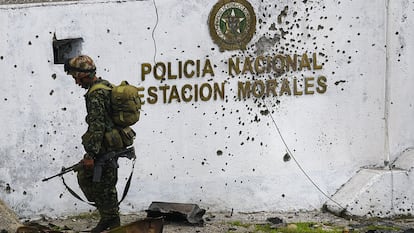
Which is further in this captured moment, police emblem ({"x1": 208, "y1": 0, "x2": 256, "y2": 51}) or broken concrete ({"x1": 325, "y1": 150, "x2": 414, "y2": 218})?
police emblem ({"x1": 208, "y1": 0, "x2": 256, "y2": 51})

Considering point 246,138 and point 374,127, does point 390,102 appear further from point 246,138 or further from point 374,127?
point 246,138

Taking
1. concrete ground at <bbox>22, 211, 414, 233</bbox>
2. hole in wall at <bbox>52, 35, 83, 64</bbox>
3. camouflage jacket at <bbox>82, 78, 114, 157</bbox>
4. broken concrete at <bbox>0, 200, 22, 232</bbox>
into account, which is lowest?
concrete ground at <bbox>22, 211, 414, 233</bbox>

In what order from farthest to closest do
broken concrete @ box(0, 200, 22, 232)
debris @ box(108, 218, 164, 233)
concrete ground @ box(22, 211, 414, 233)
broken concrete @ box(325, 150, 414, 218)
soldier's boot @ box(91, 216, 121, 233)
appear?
broken concrete @ box(325, 150, 414, 218) → concrete ground @ box(22, 211, 414, 233) → broken concrete @ box(0, 200, 22, 232) → soldier's boot @ box(91, 216, 121, 233) → debris @ box(108, 218, 164, 233)

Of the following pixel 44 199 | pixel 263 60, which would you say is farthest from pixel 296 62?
pixel 44 199

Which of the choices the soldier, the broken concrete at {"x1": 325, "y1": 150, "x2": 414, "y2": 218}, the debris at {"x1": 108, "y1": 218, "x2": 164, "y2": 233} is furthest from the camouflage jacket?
the broken concrete at {"x1": 325, "y1": 150, "x2": 414, "y2": 218}

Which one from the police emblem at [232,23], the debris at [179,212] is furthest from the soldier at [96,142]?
the police emblem at [232,23]

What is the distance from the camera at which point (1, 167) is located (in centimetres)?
762

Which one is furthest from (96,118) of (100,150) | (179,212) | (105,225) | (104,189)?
(179,212)

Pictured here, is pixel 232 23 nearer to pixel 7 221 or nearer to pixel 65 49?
pixel 65 49

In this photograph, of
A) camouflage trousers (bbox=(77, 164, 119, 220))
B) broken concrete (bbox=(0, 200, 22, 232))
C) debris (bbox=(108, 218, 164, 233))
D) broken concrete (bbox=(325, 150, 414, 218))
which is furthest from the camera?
broken concrete (bbox=(325, 150, 414, 218))

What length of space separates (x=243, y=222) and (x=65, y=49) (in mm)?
2701

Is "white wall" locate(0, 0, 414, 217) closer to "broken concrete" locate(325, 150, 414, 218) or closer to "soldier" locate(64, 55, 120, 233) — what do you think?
"broken concrete" locate(325, 150, 414, 218)

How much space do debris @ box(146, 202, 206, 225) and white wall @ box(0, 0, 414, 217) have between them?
1.09 feet

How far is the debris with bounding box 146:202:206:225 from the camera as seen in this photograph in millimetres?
7227
